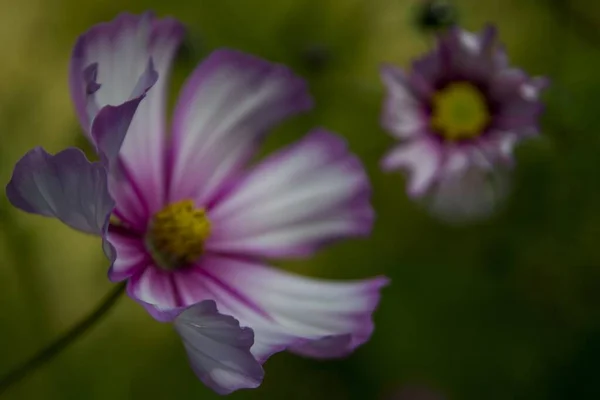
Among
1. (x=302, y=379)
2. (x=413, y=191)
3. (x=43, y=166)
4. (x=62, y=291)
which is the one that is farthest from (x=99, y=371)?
(x=43, y=166)

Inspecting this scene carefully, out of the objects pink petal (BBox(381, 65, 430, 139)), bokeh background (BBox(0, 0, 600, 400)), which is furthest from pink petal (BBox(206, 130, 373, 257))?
bokeh background (BBox(0, 0, 600, 400))

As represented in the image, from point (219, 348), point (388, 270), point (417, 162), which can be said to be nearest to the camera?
point (219, 348)

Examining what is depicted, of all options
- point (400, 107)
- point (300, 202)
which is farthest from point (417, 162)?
point (300, 202)

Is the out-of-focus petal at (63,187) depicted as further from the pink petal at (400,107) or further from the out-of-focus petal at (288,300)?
the pink petal at (400,107)

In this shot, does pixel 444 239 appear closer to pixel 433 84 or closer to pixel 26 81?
pixel 433 84

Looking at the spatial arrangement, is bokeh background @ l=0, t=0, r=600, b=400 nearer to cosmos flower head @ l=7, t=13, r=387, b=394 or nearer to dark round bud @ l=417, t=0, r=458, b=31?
dark round bud @ l=417, t=0, r=458, b=31

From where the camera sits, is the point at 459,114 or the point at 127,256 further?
the point at 459,114

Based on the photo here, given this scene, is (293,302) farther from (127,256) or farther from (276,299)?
(127,256)
